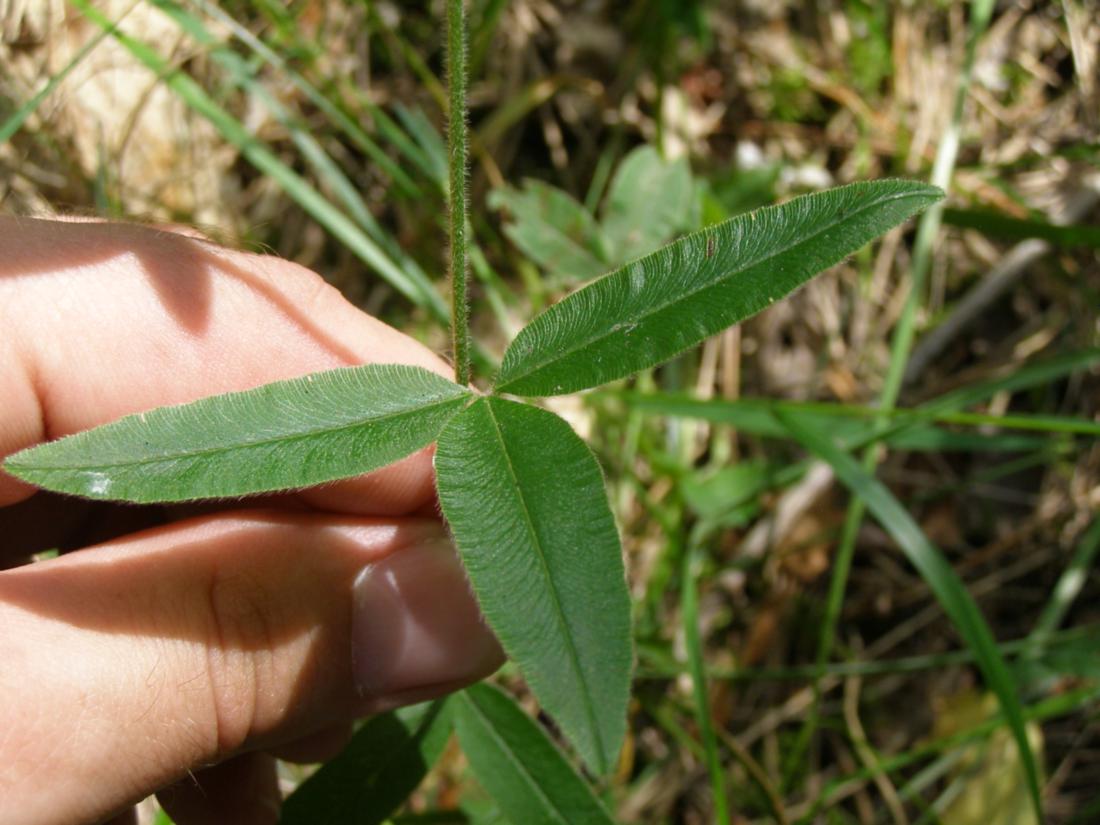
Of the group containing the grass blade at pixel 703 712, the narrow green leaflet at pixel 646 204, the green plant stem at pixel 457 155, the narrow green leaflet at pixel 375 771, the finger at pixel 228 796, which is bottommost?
the grass blade at pixel 703 712

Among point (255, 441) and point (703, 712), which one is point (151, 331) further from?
point (703, 712)

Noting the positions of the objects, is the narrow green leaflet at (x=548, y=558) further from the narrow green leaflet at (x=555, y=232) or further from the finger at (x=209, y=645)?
the narrow green leaflet at (x=555, y=232)

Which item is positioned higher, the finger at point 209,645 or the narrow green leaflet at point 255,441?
the narrow green leaflet at point 255,441

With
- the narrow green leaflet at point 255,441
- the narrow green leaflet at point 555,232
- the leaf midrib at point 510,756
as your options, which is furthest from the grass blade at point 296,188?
the narrow green leaflet at point 255,441

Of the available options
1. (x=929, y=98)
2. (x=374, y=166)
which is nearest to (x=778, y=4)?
(x=929, y=98)

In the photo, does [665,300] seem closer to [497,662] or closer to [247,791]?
[497,662]

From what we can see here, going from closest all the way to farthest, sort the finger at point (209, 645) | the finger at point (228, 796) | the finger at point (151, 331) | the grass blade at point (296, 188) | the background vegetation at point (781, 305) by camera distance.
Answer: the finger at point (209, 645)
the finger at point (151, 331)
the finger at point (228, 796)
the grass blade at point (296, 188)
the background vegetation at point (781, 305)

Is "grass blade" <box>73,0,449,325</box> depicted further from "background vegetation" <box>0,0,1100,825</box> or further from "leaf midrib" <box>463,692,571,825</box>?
"leaf midrib" <box>463,692,571,825</box>

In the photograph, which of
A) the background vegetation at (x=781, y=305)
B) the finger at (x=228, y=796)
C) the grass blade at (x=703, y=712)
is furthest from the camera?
the background vegetation at (x=781, y=305)

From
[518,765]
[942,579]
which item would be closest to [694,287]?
[518,765]
